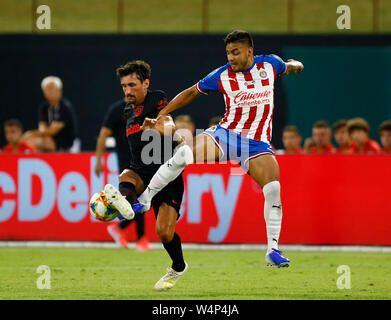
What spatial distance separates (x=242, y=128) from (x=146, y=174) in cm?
111

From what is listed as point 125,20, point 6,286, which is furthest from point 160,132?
point 125,20

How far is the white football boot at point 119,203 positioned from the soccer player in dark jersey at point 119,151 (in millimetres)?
3421

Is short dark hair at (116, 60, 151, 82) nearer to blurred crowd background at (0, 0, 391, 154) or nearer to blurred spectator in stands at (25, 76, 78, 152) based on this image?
blurred spectator in stands at (25, 76, 78, 152)

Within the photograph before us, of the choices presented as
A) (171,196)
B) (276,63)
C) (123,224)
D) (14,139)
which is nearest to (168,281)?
(171,196)

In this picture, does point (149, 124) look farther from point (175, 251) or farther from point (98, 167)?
point (98, 167)

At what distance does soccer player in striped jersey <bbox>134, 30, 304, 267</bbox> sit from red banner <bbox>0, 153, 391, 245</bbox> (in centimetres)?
390

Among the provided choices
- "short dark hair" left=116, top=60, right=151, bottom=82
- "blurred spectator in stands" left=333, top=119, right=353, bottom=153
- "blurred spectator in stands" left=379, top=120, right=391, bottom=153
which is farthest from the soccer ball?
"blurred spectator in stands" left=333, top=119, right=353, bottom=153

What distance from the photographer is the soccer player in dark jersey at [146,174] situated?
8.00 metres

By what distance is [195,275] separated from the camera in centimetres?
941

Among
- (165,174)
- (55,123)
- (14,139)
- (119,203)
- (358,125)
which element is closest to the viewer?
(119,203)

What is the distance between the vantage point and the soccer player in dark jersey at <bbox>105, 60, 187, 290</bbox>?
8.00 meters

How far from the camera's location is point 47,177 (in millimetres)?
12203

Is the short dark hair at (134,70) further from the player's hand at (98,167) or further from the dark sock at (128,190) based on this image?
the player's hand at (98,167)

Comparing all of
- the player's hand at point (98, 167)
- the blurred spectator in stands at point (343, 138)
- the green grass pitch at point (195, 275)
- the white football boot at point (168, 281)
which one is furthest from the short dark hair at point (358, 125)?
the white football boot at point (168, 281)
